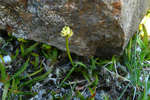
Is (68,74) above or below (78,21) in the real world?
below

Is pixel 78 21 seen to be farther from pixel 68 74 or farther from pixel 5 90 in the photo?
pixel 5 90

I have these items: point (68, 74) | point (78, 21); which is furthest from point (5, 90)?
point (78, 21)

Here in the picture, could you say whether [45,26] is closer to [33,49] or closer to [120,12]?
[33,49]

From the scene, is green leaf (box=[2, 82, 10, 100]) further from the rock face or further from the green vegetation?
the rock face

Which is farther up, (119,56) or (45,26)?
(45,26)

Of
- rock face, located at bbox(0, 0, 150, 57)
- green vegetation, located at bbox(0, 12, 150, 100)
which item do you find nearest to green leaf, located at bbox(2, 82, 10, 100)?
green vegetation, located at bbox(0, 12, 150, 100)

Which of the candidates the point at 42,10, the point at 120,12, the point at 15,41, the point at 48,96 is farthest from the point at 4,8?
the point at 120,12

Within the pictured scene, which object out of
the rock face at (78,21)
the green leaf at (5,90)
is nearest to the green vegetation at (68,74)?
the green leaf at (5,90)
